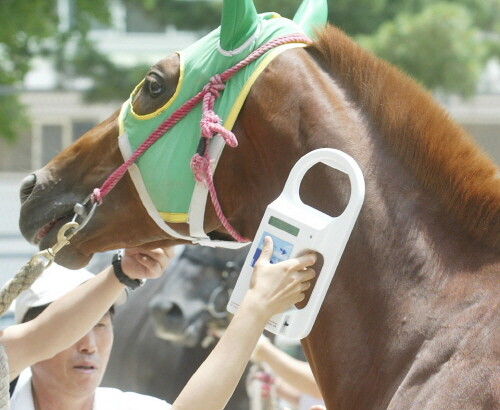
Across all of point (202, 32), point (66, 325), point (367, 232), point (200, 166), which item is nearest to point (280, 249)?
point (367, 232)

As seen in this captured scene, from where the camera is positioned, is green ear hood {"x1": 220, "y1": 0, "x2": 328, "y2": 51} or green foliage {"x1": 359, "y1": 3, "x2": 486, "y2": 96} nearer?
green ear hood {"x1": 220, "y1": 0, "x2": 328, "y2": 51}

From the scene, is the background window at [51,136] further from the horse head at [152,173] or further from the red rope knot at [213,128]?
the red rope knot at [213,128]

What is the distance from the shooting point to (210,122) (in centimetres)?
254

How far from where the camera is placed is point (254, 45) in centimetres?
259

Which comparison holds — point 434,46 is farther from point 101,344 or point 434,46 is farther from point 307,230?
point 307,230

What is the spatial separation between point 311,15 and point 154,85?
0.56 metres

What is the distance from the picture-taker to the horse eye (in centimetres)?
269

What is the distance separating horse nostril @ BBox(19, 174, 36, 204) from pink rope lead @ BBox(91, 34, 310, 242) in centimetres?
38

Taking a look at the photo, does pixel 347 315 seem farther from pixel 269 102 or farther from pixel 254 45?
pixel 254 45

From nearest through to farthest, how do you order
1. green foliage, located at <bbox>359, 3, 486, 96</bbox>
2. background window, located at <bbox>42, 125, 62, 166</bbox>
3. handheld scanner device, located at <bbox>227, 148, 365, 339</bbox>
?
handheld scanner device, located at <bbox>227, 148, 365, 339</bbox>, green foliage, located at <bbox>359, 3, 486, 96</bbox>, background window, located at <bbox>42, 125, 62, 166</bbox>

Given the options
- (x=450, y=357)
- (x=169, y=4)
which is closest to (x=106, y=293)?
(x=450, y=357)

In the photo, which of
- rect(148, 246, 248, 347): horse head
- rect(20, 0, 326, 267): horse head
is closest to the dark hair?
rect(20, 0, 326, 267): horse head

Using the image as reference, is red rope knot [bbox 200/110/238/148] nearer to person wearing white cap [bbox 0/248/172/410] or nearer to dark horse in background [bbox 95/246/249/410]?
person wearing white cap [bbox 0/248/172/410]

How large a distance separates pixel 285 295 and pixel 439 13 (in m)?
12.8
